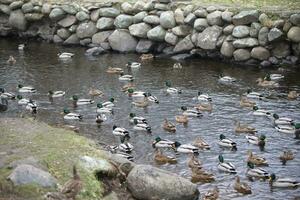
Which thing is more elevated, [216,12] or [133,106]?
[216,12]

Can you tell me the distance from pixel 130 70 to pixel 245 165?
46.9 ft

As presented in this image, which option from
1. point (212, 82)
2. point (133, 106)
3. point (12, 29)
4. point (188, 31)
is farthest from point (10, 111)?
point (12, 29)

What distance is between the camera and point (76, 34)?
133ft

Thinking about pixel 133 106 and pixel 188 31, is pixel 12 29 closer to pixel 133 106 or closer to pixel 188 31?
pixel 188 31

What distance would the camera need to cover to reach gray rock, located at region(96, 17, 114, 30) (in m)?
39.4

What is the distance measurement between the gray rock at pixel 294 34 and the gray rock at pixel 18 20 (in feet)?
62.9

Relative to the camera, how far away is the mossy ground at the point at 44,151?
587 inches

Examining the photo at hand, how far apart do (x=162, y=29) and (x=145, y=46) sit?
4.93 feet

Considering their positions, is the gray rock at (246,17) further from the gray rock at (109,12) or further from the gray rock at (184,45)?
the gray rock at (109,12)

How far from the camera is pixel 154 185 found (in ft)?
55.1

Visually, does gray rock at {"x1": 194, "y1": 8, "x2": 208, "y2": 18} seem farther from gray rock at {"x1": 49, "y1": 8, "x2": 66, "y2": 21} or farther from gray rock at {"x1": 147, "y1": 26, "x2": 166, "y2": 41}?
gray rock at {"x1": 49, "y1": 8, "x2": 66, "y2": 21}

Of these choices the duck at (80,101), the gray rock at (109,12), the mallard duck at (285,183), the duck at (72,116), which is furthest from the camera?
the gray rock at (109,12)

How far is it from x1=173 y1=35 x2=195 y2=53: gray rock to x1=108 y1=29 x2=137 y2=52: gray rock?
3066 millimetres

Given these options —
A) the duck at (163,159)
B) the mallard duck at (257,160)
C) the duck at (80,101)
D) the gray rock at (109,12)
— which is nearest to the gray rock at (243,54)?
the gray rock at (109,12)
